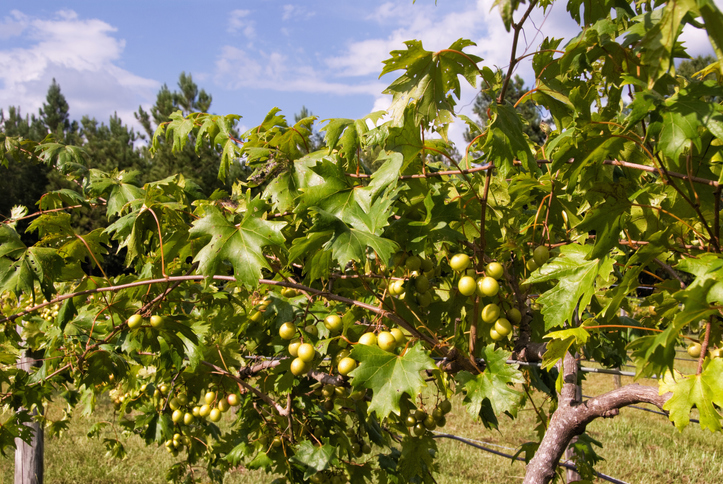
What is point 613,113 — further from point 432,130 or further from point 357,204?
point 357,204

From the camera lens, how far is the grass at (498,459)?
5.34m

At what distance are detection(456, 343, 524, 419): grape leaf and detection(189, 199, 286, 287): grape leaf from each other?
69cm

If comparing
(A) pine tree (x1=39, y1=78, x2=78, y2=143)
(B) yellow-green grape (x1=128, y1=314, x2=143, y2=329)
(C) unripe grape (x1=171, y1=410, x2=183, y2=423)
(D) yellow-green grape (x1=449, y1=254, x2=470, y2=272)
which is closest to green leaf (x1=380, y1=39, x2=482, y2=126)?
(D) yellow-green grape (x1=449, y1=254, x2=470, y2=272)

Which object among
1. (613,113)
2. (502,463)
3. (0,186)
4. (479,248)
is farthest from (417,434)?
(0,186)

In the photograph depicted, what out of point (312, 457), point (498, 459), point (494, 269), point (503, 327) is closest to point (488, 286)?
point (494, 269)

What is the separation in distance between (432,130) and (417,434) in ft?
5.74

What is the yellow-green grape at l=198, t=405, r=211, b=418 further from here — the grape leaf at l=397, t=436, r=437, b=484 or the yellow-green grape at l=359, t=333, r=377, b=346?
the yellow-green grape at l=359, t=333, r=377, b=346

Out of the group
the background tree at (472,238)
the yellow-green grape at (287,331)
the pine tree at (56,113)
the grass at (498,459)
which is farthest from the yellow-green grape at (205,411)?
the pine tree at (56,113)

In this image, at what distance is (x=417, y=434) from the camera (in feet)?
8.18

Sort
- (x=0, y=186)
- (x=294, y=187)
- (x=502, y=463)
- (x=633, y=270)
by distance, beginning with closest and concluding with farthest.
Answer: (x=633, y=270), (x=294, y=187), (x=502, y=463), (x=0, y=186)

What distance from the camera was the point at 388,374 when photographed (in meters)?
1.27

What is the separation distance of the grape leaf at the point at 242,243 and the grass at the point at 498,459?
186 inches

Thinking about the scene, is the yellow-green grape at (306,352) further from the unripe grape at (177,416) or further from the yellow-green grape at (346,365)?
the unripe grape at (177,416)

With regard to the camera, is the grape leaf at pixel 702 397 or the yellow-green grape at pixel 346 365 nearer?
the grape leaf at pixel 702 397
